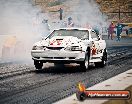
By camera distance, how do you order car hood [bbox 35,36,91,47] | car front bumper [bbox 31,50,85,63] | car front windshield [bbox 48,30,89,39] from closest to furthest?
car front bumper [bbox 31,50,85,63], car hood [bbox 35,36,91,47], car front windshield [bbox 48,30,89,39]

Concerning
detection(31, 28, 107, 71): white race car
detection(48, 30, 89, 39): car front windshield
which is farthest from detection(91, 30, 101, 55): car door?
detection(48, 30, 89, 39): car front windshield

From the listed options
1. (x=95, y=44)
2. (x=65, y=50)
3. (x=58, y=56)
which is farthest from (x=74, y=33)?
(x=58, y=56)

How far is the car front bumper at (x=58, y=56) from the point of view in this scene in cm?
1259

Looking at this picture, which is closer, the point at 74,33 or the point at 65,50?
the point at 65,50

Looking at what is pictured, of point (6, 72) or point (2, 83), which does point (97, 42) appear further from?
point (2, 83)

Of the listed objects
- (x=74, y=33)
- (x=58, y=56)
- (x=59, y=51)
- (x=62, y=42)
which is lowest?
(x=58, y=56)

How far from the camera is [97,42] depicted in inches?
568

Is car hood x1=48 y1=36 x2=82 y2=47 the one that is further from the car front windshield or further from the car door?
the car door

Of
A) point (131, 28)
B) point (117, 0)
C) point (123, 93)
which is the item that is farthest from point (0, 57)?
point (117, 0)

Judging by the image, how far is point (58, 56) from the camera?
41.4ft

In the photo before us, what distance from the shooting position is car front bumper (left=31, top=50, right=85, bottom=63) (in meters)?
12.6

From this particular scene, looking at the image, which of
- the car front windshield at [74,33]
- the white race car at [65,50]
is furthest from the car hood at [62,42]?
the car front windshield at [74,33]

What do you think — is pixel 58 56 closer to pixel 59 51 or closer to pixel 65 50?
pixel 59 51

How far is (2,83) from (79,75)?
9.31 feet
